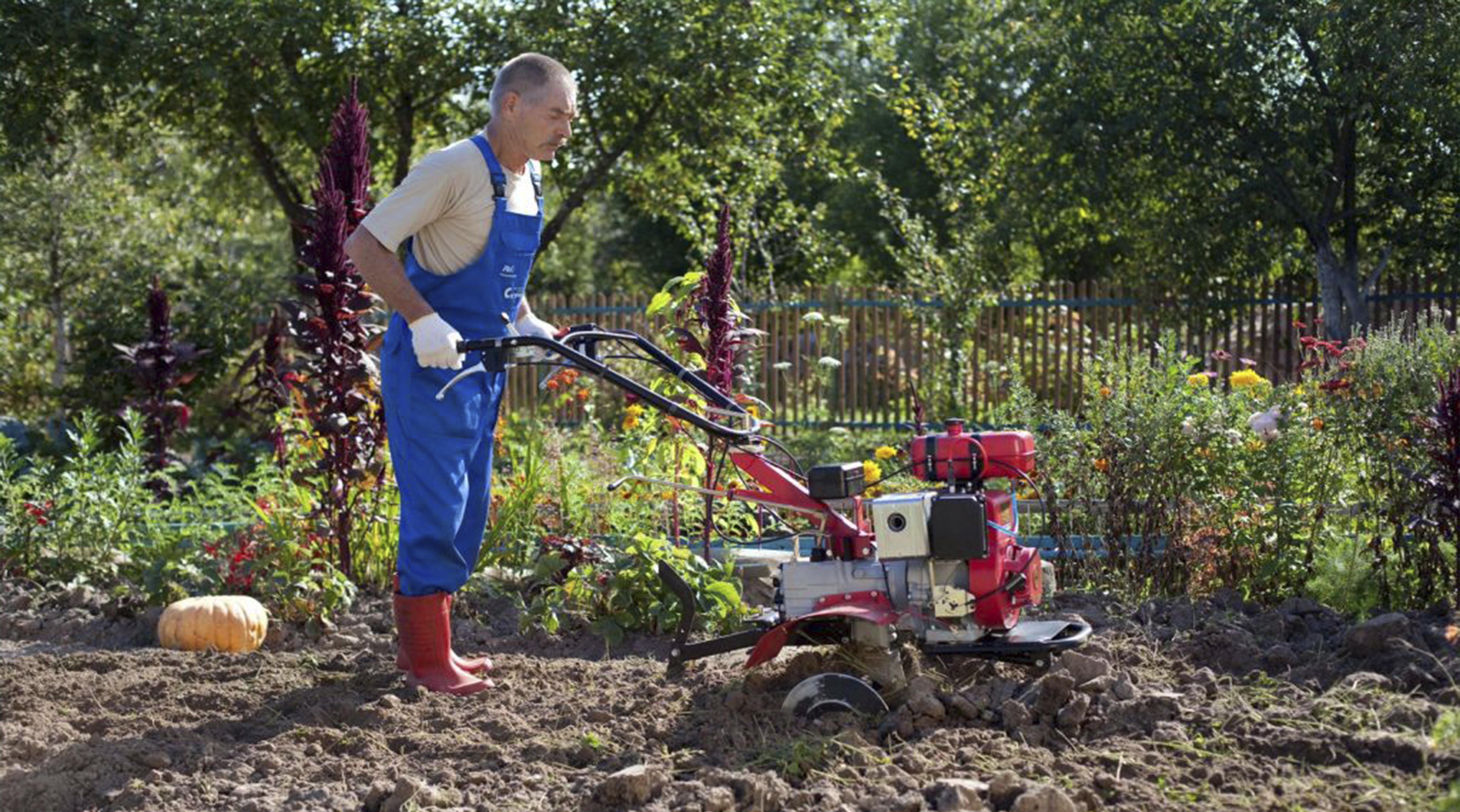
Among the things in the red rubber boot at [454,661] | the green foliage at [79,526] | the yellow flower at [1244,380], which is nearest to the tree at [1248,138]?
the yellow flower at [1244,380]

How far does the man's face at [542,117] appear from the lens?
454 centimetres

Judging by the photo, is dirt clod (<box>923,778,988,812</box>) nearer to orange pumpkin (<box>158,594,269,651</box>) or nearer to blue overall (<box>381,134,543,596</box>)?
blue overall (<box>381,134,543,596</box>)

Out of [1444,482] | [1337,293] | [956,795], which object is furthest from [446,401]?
[1337,293]

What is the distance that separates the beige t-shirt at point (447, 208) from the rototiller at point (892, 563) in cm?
44

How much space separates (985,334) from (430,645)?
10.5 meters

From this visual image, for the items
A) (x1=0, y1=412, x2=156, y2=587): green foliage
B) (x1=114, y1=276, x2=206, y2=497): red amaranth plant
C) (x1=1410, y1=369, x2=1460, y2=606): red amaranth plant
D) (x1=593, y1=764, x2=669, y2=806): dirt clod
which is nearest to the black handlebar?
(x1=593, y1=764, x2=669, y2=806): dirt clod

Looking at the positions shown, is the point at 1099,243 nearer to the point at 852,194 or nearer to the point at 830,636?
the point at 852,194

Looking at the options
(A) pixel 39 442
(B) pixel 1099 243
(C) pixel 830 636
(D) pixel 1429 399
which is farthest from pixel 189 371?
(B) pixel 1099 243

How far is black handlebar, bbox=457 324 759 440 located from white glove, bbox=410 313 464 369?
0.04 meters

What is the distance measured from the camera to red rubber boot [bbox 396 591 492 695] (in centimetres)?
470

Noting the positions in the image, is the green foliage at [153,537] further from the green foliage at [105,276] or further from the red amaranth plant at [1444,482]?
the green foliage at [105,276]

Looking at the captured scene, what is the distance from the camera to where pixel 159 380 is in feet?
28.8

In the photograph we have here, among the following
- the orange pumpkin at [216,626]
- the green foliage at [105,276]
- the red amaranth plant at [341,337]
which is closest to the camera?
the orange pumpkin at [216,626]

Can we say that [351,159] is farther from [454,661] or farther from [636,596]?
[454,661]
